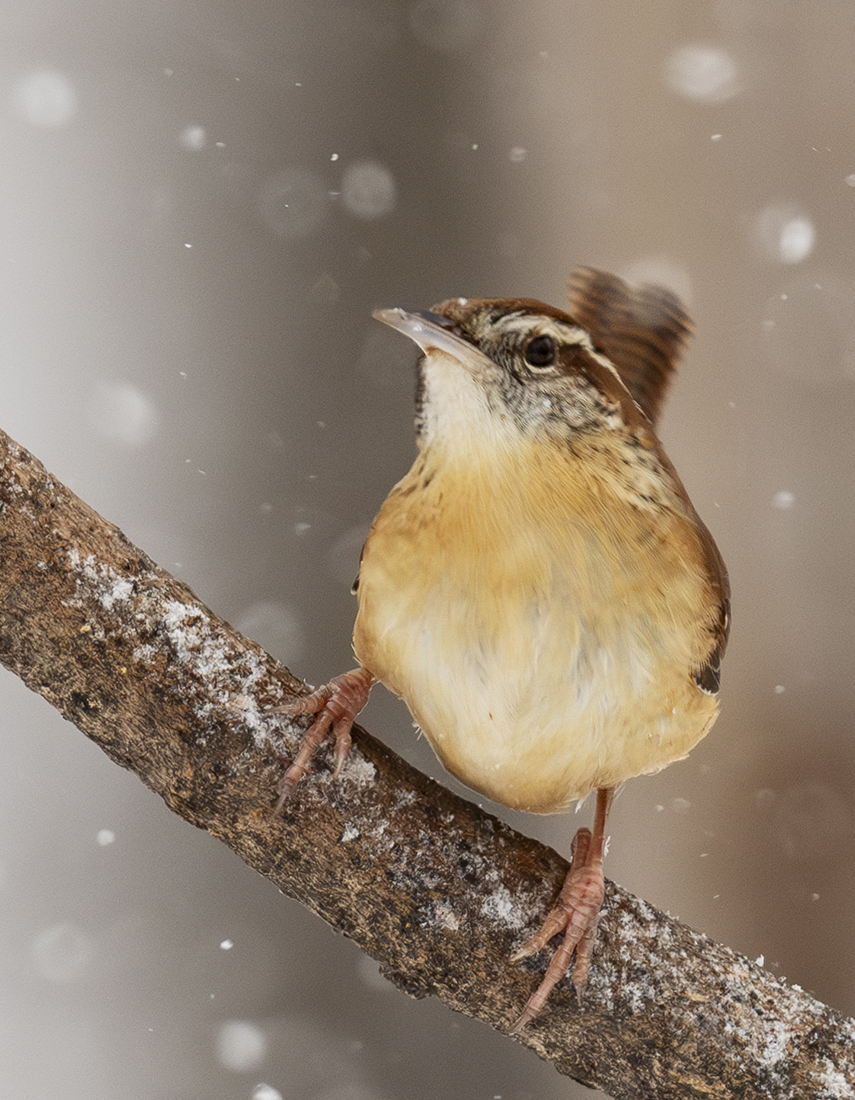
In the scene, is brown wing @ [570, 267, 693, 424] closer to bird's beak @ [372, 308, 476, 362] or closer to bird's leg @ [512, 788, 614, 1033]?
bird's beak @ [372, 308, 476, 362]

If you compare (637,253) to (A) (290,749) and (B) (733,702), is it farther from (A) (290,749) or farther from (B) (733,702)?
(A) (290,749)

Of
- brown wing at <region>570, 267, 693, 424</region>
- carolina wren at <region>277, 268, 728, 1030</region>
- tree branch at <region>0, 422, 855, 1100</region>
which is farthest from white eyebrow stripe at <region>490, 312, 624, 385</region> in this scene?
tree branch at <region>0, 422, 855, 1100</region>

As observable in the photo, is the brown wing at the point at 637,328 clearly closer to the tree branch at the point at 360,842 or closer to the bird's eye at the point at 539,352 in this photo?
the bird's eye at the point at 539,352

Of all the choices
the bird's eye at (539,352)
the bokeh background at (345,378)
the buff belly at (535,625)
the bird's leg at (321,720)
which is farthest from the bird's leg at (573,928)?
the bokeh background at (345,378)

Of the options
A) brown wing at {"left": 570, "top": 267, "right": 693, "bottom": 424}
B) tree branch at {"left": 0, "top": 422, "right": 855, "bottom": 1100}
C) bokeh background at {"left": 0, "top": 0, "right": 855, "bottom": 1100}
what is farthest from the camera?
bokeh background at {"left": 0, "top": 0, "right": 855, "bottom": 1100}

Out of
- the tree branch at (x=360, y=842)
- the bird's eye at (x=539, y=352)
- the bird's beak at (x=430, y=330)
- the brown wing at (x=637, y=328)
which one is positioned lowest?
the tree branch at (x=360, y=842)

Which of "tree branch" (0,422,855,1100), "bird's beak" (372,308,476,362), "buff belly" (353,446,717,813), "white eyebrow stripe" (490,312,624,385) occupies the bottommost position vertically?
"tree branch" (0,422,855,1100)

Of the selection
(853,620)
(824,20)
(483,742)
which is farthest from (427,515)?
(824,20)
